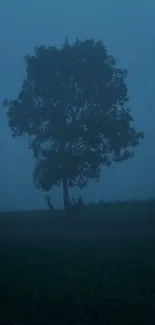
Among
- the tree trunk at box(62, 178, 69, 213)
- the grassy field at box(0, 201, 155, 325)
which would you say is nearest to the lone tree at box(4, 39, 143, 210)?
the tree trunk at box(62, 178, 69, 213)

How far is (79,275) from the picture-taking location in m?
17.6

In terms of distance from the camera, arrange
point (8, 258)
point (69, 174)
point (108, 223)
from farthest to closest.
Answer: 1. point (69, 174)
2. point (108, 223)
3. point (8, 258)

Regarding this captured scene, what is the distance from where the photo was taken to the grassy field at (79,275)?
13.5m

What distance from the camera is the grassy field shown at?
1355cm

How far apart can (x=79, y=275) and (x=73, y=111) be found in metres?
25.8

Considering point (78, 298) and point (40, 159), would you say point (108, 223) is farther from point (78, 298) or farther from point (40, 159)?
point (78, 298)

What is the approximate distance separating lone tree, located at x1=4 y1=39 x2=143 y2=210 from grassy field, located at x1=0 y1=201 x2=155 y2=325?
10.3 meters

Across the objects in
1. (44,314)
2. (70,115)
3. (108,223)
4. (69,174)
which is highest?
(70,115)

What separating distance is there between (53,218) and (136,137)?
9887 millimetres

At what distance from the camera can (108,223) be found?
33.3 m

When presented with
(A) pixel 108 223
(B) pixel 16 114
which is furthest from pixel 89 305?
(B) pixel 16 114

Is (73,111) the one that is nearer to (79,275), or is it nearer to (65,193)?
(65,193)

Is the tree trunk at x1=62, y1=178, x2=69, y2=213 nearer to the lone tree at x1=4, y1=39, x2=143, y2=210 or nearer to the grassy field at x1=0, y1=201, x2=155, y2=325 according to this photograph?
the lone tree at x1=4, y1=39, x2=143, y2=210

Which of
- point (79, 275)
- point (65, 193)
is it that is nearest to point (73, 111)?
point (65, 193)
